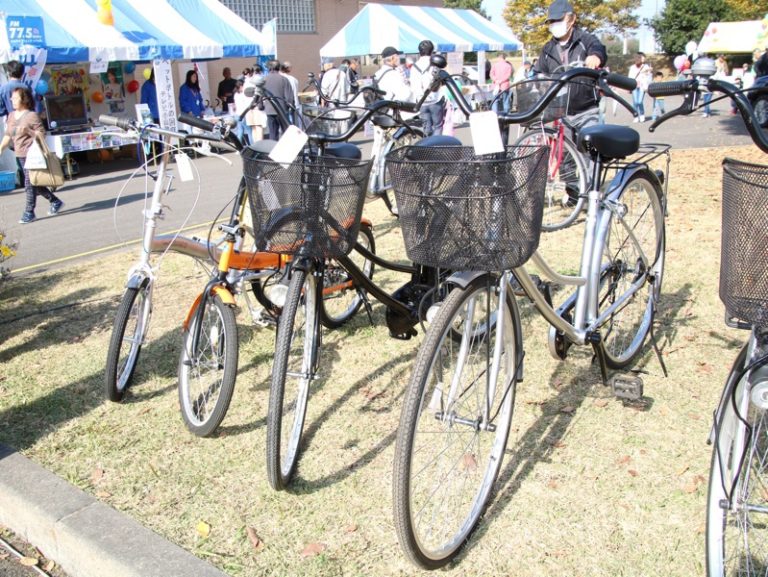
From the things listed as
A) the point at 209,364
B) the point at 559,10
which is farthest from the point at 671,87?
the point at 559,10

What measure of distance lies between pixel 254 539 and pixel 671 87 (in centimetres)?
221

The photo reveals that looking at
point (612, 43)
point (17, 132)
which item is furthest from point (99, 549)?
point (612, 43)

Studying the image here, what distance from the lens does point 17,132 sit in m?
9.16

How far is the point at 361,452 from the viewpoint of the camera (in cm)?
340

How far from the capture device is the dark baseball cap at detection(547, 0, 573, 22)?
282 inches

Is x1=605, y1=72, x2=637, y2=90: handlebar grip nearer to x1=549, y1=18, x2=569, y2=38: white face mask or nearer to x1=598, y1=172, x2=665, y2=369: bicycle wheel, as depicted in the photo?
x1=598, y1=172, x2=665, y2=369: bicycle wheel

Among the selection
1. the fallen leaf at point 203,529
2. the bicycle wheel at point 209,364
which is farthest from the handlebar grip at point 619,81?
the fallen leaf at point 203,529

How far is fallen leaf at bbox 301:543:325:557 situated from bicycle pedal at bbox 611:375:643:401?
5.47 ft

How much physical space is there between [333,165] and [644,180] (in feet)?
6.19

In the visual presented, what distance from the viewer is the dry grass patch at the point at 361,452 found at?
273cm

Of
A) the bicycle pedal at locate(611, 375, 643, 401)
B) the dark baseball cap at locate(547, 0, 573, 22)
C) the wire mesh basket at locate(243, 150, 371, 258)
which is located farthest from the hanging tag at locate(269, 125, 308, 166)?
the dark baseball cap at locate(547, 0, 573, 22)

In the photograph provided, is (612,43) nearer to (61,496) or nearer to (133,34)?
(133,34)

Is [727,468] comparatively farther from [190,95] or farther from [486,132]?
[190,95]

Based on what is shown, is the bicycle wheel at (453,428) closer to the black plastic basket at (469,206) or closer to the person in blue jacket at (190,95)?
the black plastic basket at (469,206)
